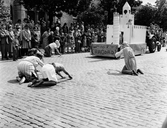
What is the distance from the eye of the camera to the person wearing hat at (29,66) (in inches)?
287

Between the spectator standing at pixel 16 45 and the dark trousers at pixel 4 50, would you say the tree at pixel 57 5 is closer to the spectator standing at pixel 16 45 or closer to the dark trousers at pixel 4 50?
the spectator standing at pixel 16 45

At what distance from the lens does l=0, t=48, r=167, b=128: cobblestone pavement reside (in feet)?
14.3

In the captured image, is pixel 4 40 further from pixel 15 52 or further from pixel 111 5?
pixel 111 5

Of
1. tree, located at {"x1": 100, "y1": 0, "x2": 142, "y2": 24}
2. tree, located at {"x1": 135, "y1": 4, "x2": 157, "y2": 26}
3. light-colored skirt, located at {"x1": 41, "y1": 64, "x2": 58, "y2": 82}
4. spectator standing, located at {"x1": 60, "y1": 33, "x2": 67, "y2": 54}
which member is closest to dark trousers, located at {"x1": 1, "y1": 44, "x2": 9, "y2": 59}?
spectator standing, located at {"x1": 60, "y1": 33, "x2": 67, "y2": 54}

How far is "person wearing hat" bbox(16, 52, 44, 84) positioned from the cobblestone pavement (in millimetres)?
397

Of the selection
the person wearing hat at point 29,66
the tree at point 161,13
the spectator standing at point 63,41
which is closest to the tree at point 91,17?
the tree at point 161,13

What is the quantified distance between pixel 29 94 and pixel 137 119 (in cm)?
299

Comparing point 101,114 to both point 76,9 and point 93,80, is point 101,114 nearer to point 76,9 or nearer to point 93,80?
point 93,80

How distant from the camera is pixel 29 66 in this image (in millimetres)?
7344

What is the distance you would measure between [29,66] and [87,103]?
2740 millimetres

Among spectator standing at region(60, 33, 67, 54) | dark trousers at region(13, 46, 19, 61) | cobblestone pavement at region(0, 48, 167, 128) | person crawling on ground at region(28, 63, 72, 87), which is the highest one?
spectator standing at region(60, 33, 67, 54)

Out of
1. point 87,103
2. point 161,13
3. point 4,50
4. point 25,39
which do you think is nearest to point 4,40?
point 4,50

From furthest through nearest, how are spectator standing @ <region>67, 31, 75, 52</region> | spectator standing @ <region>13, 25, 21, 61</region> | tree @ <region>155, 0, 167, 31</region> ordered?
tree @ <region>155, 0, 167, 31</region> → spectator standing @ <region>67, 31, 75, 52</region> → spectator standing @ <region>13, 25, 21, 61</region>

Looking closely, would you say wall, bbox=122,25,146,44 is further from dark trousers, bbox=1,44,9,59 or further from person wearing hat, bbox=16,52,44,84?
person wearing hat, bbox=16,52,44,84
